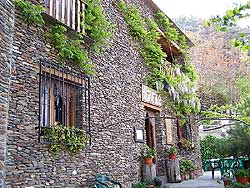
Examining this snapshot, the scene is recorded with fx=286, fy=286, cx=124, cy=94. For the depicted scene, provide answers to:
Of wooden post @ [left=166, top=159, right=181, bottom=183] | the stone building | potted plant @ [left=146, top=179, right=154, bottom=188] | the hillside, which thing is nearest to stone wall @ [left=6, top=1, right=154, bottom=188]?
the stone building

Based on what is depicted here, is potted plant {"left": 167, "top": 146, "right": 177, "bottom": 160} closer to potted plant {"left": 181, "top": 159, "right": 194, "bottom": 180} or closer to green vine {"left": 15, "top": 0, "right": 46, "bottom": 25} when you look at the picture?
potted plant {"left": 181, "top": 159, "right": 194, "bottom": 180}

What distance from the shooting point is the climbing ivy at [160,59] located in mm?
7055

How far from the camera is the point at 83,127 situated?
15.1 ft

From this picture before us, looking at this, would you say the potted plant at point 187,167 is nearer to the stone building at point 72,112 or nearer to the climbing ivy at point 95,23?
the stone building at point 72,112

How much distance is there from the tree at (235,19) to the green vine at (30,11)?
2.27 metres

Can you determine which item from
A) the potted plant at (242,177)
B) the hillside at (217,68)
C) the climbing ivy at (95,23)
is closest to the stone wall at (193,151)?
the potted plant at (242,177)

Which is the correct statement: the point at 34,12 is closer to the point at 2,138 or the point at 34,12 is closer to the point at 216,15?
the point at 2,138

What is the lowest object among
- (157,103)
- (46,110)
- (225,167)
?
(225,167)

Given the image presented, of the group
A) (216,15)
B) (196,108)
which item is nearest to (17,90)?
(216,15)

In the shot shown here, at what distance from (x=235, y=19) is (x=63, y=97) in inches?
105

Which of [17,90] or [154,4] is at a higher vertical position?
[154,4]

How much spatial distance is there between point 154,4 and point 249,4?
17.8ft

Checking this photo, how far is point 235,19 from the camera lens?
11.7ft

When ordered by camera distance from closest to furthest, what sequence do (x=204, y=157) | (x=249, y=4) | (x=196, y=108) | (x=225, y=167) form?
(x=249, y=4) < (x=225, y=167) < (x=196, y=108) < (x=204, y=157)
